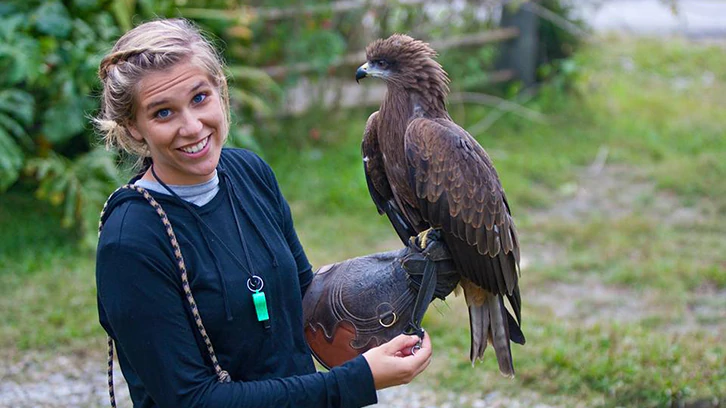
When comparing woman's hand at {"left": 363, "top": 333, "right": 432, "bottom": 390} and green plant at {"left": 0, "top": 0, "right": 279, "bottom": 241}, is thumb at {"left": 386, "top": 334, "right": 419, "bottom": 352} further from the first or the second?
green plant at {"left": 0, "top": 0, "right": 279, "bottom": 241}

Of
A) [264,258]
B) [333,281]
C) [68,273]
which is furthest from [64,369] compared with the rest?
[264,258]

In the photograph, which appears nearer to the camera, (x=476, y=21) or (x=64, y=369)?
(x=64, y=369)

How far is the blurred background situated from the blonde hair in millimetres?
656

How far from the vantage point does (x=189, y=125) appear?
203cm

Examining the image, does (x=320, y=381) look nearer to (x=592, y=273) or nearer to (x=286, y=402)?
(x=286, y=402)

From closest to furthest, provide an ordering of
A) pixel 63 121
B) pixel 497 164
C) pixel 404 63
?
1. pixel 404 63
2. pixel 63 121
3. pixel 497 164

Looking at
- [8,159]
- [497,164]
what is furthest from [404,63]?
[497,164]

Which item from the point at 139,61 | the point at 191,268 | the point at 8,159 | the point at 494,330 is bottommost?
the point at 494,330

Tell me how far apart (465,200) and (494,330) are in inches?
18.3

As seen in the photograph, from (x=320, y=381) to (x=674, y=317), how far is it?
3580mm

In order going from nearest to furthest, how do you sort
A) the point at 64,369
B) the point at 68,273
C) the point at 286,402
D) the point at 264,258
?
1. the point at 286,402
2. the point at 264,258
3. the point at 64,369
4. the point at 68,273

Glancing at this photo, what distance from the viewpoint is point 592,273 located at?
5.86 meters

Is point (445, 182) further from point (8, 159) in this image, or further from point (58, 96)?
point (58, 96)

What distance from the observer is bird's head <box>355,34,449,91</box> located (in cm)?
301
